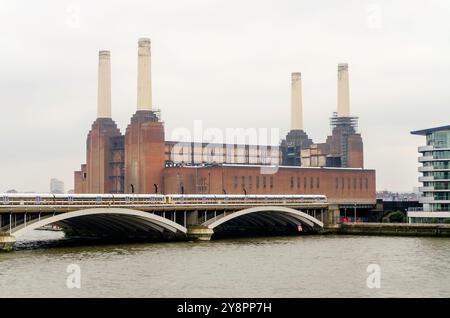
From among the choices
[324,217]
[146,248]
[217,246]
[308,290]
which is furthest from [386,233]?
[308,290]

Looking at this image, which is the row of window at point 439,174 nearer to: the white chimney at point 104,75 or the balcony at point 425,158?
the balcony at point 425,158

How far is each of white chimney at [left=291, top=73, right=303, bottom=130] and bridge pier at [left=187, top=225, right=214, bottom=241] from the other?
250 feet

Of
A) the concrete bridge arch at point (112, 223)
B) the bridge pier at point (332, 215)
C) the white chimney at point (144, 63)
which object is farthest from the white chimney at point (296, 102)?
the concrete bridge arch at point (112, 223)

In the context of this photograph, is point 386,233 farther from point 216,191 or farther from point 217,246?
point 216,191

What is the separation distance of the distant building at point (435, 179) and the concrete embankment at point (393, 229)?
6.40 metres

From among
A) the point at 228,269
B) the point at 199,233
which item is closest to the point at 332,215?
the point at 199,233

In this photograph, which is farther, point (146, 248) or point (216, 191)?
point (216, 191)

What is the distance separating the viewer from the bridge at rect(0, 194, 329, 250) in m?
67.0

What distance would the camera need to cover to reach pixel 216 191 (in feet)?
419

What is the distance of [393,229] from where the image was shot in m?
94.1

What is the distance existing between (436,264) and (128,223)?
33379 millimetres

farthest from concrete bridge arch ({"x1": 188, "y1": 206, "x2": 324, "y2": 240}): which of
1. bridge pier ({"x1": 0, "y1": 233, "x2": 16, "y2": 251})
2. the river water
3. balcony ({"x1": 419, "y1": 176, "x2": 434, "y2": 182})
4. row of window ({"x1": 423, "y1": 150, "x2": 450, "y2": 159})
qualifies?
bridge pier ({"x1": 0, "y1": 233, "x2": 16, "y2": 251})

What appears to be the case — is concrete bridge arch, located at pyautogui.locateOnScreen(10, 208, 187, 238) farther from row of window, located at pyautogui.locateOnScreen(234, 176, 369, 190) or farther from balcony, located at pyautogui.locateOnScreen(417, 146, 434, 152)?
row of window, located at pyautogui.locateOnScreen(234, 176, 369, 190)
